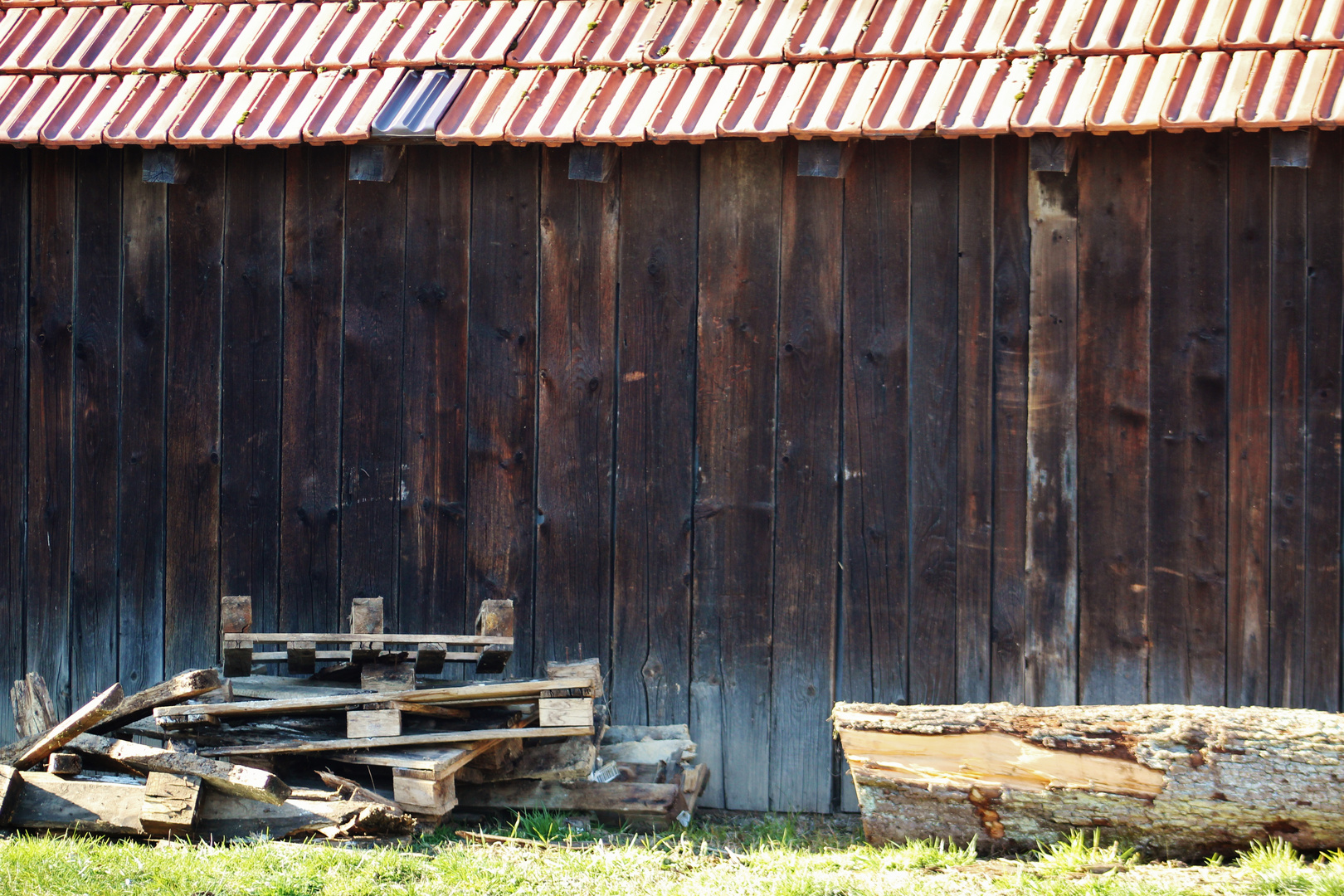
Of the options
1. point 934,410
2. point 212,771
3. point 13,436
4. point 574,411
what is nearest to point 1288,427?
point 934,410

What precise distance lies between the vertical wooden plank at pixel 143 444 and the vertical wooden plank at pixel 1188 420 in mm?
4243

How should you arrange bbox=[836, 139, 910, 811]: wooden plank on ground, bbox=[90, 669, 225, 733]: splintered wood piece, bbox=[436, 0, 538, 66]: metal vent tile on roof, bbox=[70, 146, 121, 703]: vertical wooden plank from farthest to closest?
bbox=[70, 146, 121, 703]: vertical wooden plank → bbox=[436, 0, 538, 66]: metal vent tile on roof → bbox=[836, 139, 910, 811]: wooden plank on ground → bbox=[90, 669, 225, 733]: splintered wood piece

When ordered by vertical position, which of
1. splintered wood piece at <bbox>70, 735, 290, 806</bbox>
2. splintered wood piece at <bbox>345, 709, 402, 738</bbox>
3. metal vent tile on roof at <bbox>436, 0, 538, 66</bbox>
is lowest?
splintered wood piece at <bbox>70, 735, 290, 806</bbox>

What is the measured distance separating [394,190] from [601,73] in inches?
42.0

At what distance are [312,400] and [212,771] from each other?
1685mm

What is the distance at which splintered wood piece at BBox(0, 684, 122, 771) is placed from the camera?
458 centimetres

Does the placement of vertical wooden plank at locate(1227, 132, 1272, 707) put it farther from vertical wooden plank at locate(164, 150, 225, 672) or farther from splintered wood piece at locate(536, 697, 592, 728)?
vertical wooden plank at locate(164, 150, 225, 672)

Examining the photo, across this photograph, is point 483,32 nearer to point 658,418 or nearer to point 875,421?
point 658,418

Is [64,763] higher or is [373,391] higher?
[373,391]

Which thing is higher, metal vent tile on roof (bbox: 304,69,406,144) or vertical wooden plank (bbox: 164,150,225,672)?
metal vent tile on roof (bbox: 304,69,406,144)

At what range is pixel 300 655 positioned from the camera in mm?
4945

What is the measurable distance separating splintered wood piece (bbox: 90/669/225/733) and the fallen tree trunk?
7.72 feet

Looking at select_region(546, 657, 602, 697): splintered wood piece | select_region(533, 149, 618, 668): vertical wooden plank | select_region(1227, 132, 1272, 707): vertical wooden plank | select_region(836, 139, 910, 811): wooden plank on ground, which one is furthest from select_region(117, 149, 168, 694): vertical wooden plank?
select_region(1227, 132, 1272, 707): vertical wooden plank

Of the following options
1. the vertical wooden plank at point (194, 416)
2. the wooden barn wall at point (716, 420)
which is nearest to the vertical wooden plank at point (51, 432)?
the wooden barn wall at point (716, 420)
